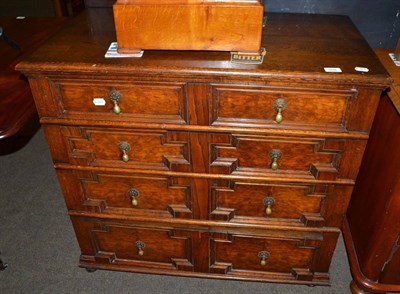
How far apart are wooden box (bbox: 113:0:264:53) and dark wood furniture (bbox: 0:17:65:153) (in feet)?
1.80

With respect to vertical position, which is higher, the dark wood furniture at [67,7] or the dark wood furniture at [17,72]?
the dark wood furniture at [17,72]

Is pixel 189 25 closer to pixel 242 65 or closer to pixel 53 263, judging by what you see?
pixel 242 65

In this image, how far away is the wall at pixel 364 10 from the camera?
1.97 meters

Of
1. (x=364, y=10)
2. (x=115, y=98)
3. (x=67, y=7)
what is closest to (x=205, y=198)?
(x=115, y=98)

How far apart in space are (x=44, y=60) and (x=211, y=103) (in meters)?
0.64

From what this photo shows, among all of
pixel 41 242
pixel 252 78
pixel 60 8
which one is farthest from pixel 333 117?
pixel 60 8

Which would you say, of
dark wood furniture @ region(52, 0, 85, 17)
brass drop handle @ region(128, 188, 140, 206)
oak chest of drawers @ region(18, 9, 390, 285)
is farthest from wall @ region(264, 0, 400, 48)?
dark wood furniture @ region(52, 0, 85, 17)

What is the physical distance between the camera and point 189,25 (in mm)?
1436

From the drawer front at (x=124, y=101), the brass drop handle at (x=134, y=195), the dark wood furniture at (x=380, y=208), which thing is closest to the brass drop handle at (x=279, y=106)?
the drawer front at (x=124, y=101)

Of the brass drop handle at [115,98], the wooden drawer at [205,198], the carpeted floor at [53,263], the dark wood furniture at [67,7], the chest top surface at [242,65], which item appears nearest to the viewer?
the chest top surface at [242,65]

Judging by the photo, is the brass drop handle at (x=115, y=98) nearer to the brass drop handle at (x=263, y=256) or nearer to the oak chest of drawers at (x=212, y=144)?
the oak chest of drawers at (x=212, y=144)

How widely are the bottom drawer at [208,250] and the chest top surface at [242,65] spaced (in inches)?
30.9

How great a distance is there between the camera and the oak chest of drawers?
1.44m

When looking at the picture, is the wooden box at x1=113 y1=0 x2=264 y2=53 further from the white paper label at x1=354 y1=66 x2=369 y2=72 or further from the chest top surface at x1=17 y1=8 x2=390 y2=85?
the white paper label at x1=354 y1=66 x2=369 y2=72
